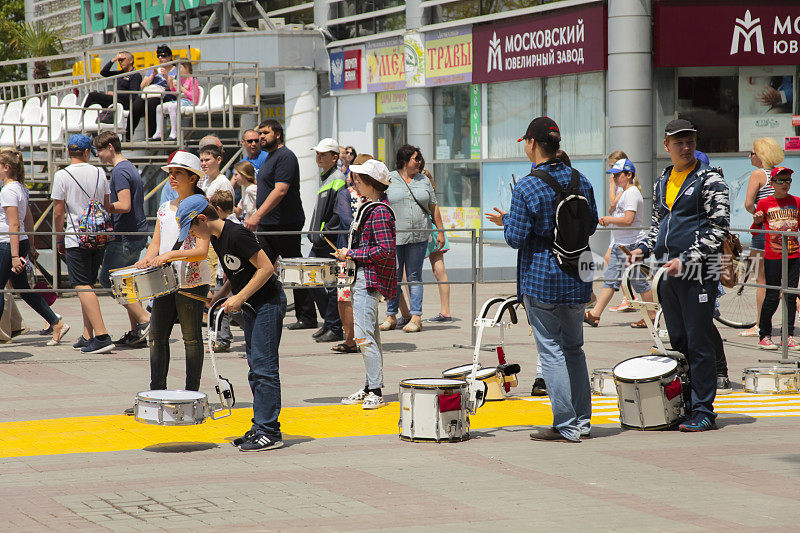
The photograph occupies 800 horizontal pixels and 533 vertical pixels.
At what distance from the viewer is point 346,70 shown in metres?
26.9

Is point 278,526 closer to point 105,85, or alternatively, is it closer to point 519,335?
point 519,335

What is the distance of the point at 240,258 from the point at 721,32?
13.7 metres

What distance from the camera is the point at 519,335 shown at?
12.5 metres

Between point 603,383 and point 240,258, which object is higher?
point 240,258

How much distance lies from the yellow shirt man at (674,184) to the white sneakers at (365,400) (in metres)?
2.58

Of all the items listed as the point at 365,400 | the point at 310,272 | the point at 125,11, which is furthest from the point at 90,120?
the point at 125,11

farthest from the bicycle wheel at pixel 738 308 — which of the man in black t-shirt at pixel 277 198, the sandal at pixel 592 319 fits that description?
Result: the man in black t-shirt at pixel 277 198

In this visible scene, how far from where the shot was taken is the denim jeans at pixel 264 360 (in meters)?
6.92

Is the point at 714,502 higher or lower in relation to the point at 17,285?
lower

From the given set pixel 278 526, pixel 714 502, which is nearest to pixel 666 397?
pixel 714 502

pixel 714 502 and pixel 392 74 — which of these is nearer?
pixel 714 502

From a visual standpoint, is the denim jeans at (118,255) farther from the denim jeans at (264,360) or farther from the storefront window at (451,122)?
the storefront window at (451,122)

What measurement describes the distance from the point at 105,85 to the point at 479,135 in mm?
7520

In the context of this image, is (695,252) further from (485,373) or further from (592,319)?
(592,319)
